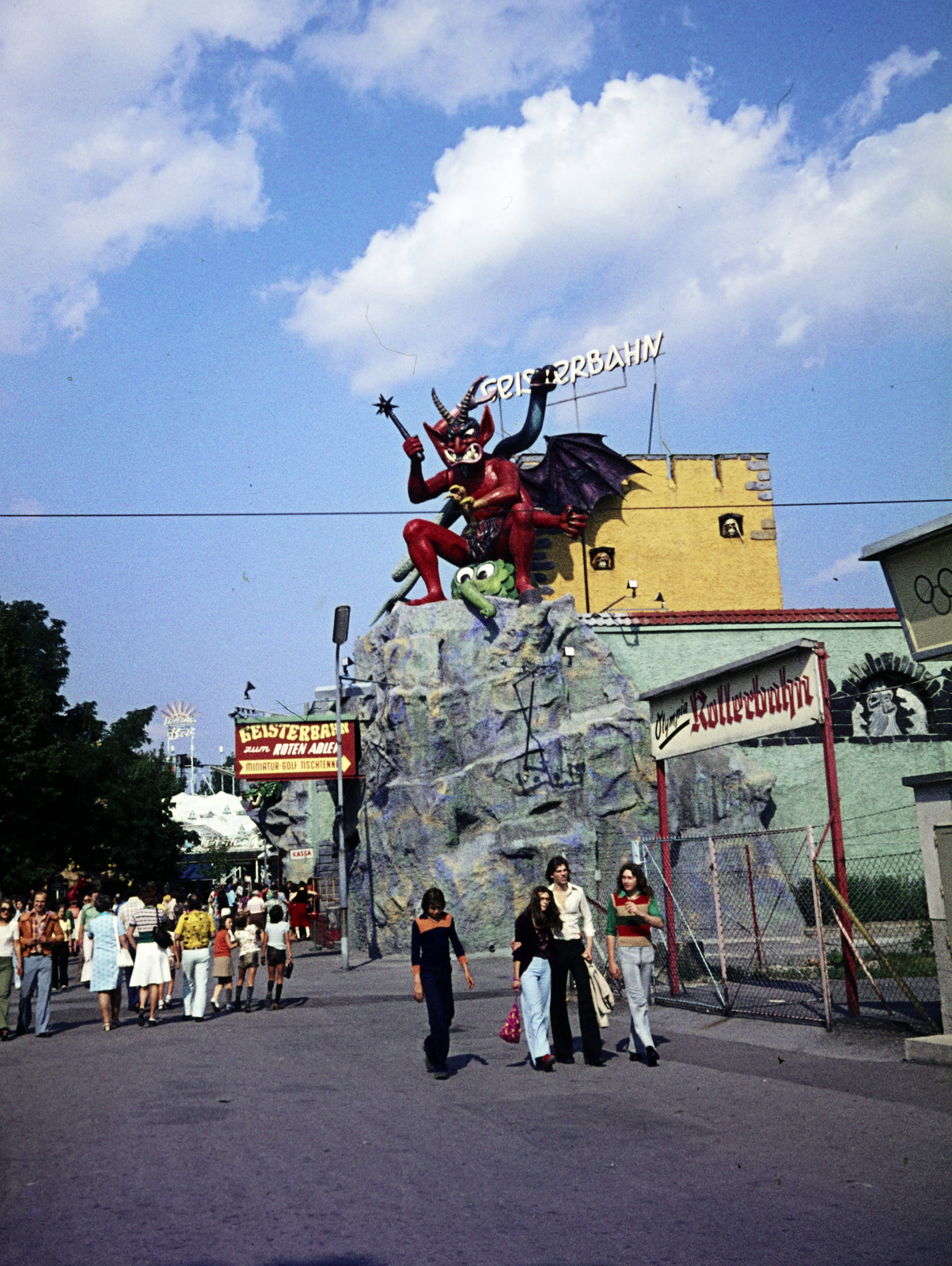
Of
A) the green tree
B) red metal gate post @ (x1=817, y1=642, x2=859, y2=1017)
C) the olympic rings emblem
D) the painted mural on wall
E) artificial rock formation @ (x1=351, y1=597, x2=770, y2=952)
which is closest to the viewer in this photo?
the olympic rings emblem

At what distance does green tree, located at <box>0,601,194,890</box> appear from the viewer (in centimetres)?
3828

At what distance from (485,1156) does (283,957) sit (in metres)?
10.3

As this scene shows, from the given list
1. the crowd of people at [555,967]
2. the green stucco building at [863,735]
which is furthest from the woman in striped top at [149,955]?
the green stucco building at [863,735]

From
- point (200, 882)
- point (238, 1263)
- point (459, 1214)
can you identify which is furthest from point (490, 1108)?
point (200, 882)

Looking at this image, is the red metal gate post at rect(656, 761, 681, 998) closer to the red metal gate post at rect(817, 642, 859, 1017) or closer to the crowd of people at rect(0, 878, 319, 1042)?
the red metal gate post at rect(817, 642, 859, 1017)

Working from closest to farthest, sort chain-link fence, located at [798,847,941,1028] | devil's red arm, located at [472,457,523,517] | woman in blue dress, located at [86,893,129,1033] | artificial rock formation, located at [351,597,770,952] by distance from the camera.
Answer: chain-link fence, located at [798,847,941,1028] < woman in blue dress, located at [86,893,129,1033] < artificial rock formation, located at [351,597,770,952] < devil's red arm, located at [472,457,523,517]

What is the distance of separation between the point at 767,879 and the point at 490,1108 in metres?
15.8

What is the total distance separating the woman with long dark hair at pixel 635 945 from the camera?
33.1 feet

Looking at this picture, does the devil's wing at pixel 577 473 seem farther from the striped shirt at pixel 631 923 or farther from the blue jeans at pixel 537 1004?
the blue jeans at pixel 537 1004

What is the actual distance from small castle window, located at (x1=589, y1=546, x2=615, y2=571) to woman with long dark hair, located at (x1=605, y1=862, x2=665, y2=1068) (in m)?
24.1

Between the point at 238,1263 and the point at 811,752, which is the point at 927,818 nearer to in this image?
the point at 238,1263

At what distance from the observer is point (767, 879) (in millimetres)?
23141

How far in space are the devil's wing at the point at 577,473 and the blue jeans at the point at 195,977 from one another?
832 inches

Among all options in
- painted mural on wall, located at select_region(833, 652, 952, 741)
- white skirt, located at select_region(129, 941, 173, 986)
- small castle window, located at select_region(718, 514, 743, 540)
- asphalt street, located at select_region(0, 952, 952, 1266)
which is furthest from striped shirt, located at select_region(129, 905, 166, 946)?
small castle window, located at select_region(718, 514, 743, 540)
